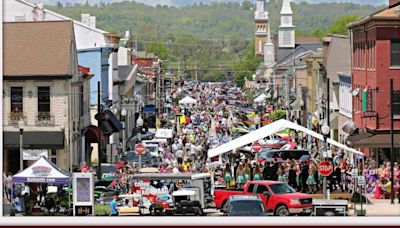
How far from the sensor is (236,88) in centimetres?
10906

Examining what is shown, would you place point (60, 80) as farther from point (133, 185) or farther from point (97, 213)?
point (97, 213)

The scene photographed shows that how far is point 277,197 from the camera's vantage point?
24.5m

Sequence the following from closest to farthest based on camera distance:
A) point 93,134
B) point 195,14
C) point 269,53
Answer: point 93,134 < point 195,14 < point 269,53

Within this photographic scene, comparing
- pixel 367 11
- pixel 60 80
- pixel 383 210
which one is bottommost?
pixel 383 210

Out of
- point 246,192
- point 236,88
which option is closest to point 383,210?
point 246,192

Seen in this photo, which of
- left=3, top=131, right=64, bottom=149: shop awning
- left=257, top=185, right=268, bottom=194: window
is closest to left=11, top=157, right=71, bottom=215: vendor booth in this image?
left=257, top=185, right=268, bottom=194: window

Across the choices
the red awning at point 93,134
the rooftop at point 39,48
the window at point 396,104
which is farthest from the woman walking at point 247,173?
the red awning at point 93,134

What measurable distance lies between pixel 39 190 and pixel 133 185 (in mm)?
4584

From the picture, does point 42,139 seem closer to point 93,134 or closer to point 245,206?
point 93,134

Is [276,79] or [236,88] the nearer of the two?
[276,79]

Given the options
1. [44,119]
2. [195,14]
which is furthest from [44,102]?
[195,14]

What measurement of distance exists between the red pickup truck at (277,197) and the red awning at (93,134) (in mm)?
14796

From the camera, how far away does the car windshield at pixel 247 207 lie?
2202 centimetres

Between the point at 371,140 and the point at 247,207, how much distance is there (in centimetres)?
1596
